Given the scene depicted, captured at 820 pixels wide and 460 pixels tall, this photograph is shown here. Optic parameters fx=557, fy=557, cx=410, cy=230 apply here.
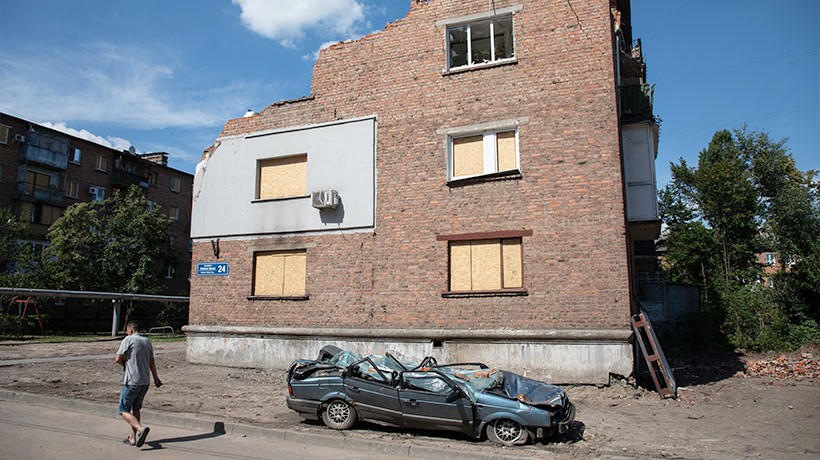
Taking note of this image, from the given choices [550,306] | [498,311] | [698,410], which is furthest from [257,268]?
[698,410]

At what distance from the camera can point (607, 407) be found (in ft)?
35.8

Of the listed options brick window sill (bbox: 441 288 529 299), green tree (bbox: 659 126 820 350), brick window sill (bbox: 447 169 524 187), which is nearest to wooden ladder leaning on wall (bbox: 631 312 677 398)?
brick window sill (bbox: 441 288 529 299)

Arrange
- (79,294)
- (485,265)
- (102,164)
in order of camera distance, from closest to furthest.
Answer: (485,265), (79,294), (102,164)

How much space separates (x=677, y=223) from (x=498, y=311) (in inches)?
1111

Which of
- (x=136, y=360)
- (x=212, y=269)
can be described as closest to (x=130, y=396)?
(x=136, y=360)

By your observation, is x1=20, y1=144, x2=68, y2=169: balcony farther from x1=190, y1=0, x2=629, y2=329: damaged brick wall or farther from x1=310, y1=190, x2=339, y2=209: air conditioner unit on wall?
x1=310, y1=190, x2=339, y2=209: air conditioner unit on wall

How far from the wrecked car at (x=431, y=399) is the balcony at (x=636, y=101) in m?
8.97

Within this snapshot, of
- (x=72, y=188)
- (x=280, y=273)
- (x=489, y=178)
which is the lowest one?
(x=280, y=273)

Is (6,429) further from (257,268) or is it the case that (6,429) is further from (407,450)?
(257,268)

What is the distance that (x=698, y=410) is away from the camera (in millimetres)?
10742

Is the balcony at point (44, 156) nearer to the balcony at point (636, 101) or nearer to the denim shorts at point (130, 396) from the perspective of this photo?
the denim shorts at point (130, 396)

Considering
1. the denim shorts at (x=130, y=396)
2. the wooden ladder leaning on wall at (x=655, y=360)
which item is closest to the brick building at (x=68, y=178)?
A: the denim shorts at (x=130, y=396)

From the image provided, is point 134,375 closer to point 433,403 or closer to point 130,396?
point 130,396

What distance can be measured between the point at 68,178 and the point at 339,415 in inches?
1617
